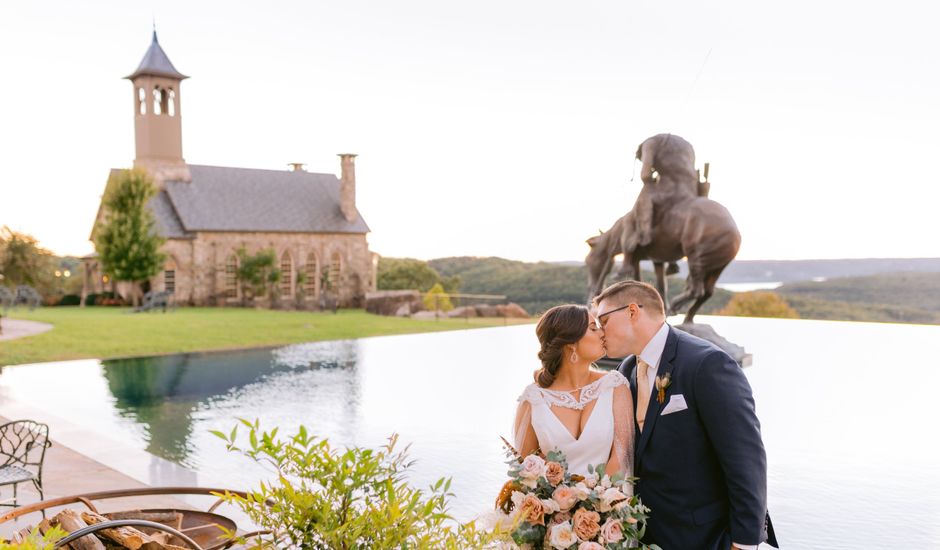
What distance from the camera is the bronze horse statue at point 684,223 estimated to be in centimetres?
1134

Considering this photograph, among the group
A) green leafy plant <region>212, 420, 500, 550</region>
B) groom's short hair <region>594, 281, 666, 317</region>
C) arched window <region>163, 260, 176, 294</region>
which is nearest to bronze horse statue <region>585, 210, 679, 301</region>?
groom's short hair <region>594, 281, 666, 317</region>

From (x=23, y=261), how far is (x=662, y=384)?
49.1 metres

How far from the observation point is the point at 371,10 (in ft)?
80.6

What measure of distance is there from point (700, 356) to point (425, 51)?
83.8 feet

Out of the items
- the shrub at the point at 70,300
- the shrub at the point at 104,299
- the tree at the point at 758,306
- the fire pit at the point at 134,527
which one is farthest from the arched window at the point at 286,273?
the fire pit at the point at 134,527

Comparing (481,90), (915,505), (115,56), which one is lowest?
(915,505)

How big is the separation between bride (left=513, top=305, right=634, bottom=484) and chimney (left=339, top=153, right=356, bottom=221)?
42860mm

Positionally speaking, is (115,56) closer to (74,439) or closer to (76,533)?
(74,439)

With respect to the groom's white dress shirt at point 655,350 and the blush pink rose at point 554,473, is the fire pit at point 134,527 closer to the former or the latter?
the blush pink rose at point 554,473

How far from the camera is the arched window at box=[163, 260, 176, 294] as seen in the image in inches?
1607

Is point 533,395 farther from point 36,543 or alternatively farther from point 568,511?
point 36,543

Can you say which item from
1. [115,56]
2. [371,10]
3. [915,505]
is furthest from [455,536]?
[115,56]

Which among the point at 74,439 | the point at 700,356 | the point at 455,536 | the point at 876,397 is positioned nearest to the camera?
the point at 455,536

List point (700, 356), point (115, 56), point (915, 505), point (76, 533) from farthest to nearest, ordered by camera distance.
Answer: point (115, 56)
point (915, 505)
point (700, 356)
point (76, 533)
